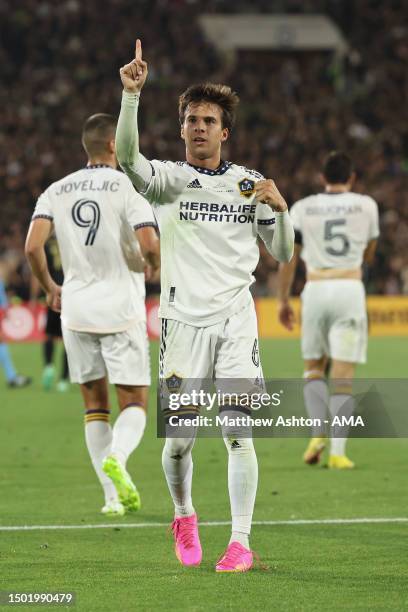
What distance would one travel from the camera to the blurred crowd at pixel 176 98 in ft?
99.5

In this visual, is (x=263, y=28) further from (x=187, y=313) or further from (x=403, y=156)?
(x=187, y=313)

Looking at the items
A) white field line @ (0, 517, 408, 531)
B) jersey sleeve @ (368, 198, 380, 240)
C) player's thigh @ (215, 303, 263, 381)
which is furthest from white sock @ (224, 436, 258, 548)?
jersey sleeve @ (368, 198, 380, 240)

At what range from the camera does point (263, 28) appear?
38.8m

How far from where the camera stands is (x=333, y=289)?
1059cm

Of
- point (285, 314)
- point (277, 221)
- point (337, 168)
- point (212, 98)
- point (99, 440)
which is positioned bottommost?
point (99, 440)

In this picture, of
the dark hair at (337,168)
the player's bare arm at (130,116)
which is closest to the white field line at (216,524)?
the player's bare arm at (130,116)

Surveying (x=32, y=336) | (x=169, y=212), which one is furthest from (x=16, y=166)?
(x=169, y=212)

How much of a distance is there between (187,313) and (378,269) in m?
23.2

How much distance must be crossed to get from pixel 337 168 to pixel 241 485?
4782 mm

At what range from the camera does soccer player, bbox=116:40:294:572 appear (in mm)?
6434

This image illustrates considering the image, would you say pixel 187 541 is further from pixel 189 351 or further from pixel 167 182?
pixel 167 182

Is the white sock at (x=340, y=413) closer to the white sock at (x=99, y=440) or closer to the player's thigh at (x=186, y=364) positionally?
the white sock at (x=99, y=440)

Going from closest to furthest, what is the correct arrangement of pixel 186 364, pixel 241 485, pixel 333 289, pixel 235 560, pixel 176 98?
pixel 235 560
pixel 241 485
pixel 186 364
pixel 333 289
pixel 176 98
